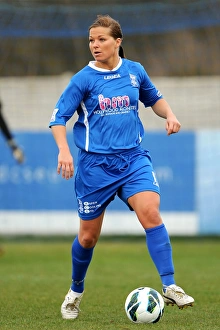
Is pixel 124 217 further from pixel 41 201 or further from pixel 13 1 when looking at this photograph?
pixel 13 1

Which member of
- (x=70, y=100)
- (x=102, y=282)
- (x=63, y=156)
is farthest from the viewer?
(x=102, y=282)

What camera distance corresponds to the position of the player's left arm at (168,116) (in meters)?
6.07

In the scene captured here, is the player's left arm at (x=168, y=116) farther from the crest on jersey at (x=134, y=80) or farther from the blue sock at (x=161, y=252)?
the blue sock at (x=161, y=252)

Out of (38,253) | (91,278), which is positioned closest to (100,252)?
(38,253)

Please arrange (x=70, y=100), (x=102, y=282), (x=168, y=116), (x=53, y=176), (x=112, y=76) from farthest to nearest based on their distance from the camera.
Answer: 1. (x=53, y=176)
2. (x=102, y=282)
3. (x=168, y=116)
4. (x=112, y=76)
5. (x=70, y=100)

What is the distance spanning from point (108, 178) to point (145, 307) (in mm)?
1011

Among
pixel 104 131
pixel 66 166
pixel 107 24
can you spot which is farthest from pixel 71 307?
pixel 107 24

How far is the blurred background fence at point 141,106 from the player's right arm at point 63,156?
28.1ft

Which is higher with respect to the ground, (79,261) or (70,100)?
(70,100)

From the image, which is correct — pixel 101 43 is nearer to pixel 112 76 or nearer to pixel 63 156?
pixel 112 76

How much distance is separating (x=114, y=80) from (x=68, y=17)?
34.1ft

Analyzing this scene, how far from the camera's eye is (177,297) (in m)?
5.66

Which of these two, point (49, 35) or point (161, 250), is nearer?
A: point (161, 250)

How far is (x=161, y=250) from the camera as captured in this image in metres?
5.88
